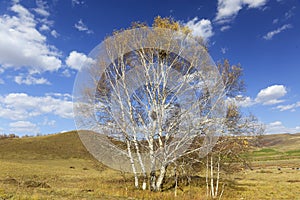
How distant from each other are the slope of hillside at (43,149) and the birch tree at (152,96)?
1545 inches

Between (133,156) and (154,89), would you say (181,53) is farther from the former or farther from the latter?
(133,156)

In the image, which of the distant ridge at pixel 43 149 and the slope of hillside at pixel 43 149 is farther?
the slope of hillside at pixel 43 149

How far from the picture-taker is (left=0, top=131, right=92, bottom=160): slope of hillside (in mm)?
61875

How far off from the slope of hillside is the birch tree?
1545 inches

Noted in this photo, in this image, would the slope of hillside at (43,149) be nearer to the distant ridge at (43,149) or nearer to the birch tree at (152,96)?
the distant ridge at (43,149)

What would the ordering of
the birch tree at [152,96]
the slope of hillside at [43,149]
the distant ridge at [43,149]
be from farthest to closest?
1. the slope of hillside at [43,149]
2. the distant ridge at [43,149]
3. the birch tree at [152,96]

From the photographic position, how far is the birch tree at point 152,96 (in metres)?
17.7

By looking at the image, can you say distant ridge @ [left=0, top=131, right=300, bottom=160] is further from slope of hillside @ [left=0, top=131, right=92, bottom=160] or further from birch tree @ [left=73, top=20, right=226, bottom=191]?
birch tree @ [left=73, top=20, right=226, bottom=191]

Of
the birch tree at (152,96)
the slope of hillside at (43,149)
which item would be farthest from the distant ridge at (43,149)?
the birch tree at (152,96)

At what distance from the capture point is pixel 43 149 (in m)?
70.1

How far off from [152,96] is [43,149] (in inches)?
2359

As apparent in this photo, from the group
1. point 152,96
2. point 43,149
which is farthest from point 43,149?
point 152,96

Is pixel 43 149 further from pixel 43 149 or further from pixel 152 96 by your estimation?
pixel 152 96

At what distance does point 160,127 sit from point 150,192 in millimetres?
4253
